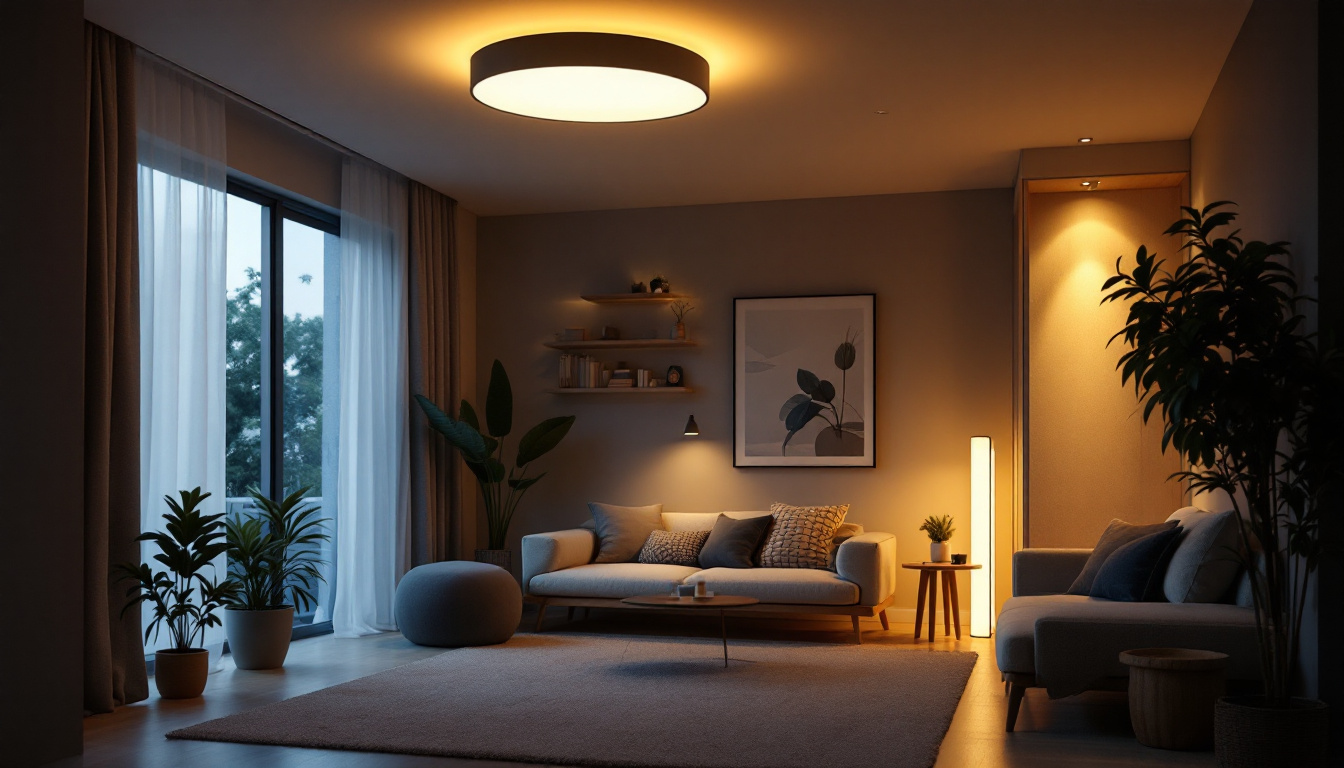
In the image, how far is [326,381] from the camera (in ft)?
22.4

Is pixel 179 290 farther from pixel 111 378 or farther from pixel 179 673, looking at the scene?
pixel 179 673

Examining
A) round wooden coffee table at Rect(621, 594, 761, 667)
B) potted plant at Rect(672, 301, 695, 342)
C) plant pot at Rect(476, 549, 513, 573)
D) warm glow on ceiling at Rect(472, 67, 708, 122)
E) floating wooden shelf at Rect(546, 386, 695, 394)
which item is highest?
warm glow on ceiling at Rect(472, 67, 708, 122)

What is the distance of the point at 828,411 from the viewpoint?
7.66 metres

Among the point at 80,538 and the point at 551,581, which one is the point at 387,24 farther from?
the point at 551,581

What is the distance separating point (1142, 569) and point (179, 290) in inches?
173

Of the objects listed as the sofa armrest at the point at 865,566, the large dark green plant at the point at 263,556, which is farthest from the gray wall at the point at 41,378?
the sofa armrest at the point at 865,566

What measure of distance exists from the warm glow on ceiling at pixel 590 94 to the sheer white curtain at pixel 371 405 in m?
2.04

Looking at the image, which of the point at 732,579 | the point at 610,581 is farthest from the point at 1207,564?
the point at 610,581

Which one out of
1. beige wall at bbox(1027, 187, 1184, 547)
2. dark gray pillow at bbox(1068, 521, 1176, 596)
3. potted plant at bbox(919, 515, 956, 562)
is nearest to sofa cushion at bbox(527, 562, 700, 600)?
potted plant at bbox(919, 515, 956, 562)

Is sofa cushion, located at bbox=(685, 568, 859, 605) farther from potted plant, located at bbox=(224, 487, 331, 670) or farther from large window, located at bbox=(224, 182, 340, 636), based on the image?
large window, located at bbox=(224, 182, 340, 636)

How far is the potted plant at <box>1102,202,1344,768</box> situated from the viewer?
345 centimetres

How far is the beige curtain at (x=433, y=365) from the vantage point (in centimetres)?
739

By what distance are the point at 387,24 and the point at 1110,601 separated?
379cm

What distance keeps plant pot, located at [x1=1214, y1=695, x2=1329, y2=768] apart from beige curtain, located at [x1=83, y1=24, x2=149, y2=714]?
13.5 feet
